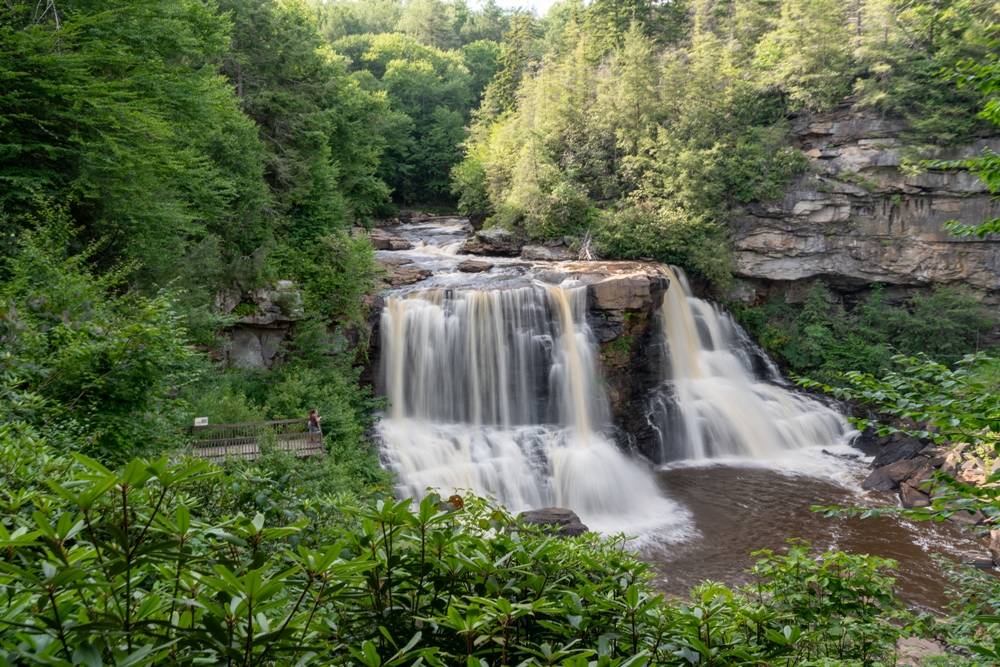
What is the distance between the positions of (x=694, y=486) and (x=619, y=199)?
13182mm

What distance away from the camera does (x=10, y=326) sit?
595 centimetres

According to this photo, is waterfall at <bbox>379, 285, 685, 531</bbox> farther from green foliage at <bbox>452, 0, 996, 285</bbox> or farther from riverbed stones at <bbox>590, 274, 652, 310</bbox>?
green foliage at <bbox>452, 0, 996, 285</bbox>

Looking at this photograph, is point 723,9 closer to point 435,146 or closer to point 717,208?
point 717,208

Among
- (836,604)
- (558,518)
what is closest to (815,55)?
(558,518)

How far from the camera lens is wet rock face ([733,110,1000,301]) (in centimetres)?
2070

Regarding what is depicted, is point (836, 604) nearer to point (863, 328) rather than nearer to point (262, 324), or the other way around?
point (262, 324)

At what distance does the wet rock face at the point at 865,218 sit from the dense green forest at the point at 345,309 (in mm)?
936

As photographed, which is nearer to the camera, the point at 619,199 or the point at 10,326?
the point at 10,326

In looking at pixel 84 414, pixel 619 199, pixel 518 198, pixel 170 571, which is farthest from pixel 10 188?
pixel 619 199

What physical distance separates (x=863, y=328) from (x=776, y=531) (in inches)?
469

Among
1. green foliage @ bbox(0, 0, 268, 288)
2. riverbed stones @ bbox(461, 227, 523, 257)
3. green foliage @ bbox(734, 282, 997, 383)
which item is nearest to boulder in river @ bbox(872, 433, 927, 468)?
green foliage @ bbox(734, 282, 997, 383)

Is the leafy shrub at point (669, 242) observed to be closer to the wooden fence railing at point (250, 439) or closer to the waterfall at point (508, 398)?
the waterfall at point (508, 398)

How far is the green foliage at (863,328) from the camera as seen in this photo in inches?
784

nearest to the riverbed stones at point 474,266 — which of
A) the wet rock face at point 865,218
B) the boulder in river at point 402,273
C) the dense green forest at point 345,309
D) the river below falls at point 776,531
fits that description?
the boulder in river at point 402,273
